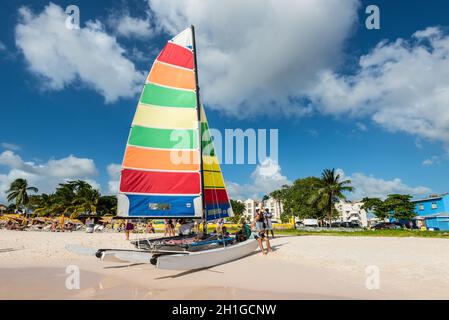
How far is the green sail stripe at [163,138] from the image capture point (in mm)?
11352

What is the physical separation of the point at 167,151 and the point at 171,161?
48 cm

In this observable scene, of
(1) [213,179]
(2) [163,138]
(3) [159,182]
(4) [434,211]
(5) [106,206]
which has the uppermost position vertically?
(2) [163,138]

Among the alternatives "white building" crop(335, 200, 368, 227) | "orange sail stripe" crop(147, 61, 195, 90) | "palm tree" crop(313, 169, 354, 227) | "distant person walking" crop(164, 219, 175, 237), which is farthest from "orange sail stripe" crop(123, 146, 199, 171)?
"white building" crop(335, 200, 368, 227)

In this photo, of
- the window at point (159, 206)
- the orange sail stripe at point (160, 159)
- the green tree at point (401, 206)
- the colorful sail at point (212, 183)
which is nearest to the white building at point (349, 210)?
the green tree at point (401, 206)

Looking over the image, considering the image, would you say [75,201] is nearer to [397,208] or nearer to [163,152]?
[163,152]

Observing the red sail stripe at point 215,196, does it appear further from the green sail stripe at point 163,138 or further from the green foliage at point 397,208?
the green foliage at point 397,208

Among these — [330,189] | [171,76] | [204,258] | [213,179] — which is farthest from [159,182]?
[330,189]

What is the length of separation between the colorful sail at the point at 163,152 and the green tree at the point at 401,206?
5217 centimetres

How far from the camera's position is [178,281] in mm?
7719

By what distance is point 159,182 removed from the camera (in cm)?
1116

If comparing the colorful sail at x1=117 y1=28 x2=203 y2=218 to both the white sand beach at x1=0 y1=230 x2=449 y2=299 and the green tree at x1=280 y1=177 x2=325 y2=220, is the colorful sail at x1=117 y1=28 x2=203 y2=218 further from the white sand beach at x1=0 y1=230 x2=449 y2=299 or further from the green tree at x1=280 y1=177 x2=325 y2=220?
the green tree at x1=280 y1=177 x2=325 y2=220

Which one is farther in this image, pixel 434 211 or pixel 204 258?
pixel 434 211
